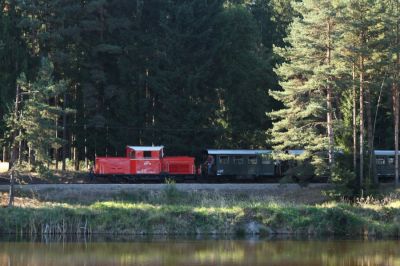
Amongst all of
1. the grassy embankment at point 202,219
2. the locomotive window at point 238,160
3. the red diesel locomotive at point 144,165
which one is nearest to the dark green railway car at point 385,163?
the locomotive window at point 238,160

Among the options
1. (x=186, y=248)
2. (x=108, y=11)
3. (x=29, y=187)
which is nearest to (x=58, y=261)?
(x=186, y=248)

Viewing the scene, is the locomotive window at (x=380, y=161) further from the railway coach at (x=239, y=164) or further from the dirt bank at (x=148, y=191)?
the railway coach at (x=239, y=164)

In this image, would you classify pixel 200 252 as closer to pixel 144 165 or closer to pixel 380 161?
pixel 144 165

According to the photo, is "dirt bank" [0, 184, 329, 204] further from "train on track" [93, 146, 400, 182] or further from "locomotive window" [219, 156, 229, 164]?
"locomotive window" [219, 156, 229, 164]

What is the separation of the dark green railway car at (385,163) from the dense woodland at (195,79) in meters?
1.96

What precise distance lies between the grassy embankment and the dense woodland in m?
4.51

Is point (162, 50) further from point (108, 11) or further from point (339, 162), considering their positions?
point (339, 162)

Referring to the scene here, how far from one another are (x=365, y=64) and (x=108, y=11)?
23557 mm

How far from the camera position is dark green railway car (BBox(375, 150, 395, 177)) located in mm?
49156

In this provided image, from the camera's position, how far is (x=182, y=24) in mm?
56125

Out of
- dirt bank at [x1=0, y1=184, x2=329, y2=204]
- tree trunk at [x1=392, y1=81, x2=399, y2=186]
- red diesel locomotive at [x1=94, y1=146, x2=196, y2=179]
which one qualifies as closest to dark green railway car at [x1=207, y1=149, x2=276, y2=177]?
red diesel locomotive at [x1=94, y1=146, x2=196, y2=179]

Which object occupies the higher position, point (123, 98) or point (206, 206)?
point (123, 98)

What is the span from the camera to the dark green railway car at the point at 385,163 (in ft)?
161

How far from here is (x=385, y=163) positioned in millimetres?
49312
